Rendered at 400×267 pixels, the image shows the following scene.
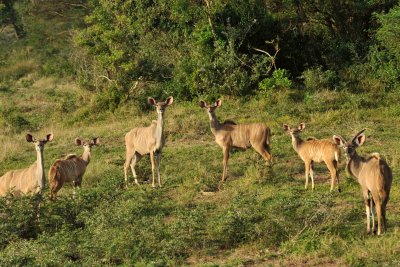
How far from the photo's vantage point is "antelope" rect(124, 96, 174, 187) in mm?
13547

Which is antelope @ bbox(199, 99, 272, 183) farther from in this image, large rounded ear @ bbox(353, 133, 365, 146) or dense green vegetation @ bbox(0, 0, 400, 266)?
large rounded ear @ bbox(353, 133, 365, 146)

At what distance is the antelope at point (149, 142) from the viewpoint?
13.5 meters

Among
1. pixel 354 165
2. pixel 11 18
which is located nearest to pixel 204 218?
pixel 354 165

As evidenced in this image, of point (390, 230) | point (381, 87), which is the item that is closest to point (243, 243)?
point (390, 230)

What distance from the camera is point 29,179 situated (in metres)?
11.9

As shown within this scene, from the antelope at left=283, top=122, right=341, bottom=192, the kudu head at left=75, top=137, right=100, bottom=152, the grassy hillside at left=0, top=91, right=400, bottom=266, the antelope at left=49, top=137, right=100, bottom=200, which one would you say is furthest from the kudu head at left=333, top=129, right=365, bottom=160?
the kudu head at left=75, top=137, right=100, bottom=152

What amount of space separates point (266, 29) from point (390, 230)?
11369mm

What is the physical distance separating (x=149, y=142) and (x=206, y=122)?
3646 millimetres

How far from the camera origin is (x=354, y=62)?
1986cm

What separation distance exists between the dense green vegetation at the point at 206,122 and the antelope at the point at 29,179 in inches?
32.6

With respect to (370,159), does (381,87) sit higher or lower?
higher

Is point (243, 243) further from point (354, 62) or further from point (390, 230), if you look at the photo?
point (354, 62)

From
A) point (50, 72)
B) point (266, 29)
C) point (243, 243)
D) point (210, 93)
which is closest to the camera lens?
point (243, 243)

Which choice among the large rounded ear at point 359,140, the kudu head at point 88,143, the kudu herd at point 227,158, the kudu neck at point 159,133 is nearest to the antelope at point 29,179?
the kudu herd at point 227,158
